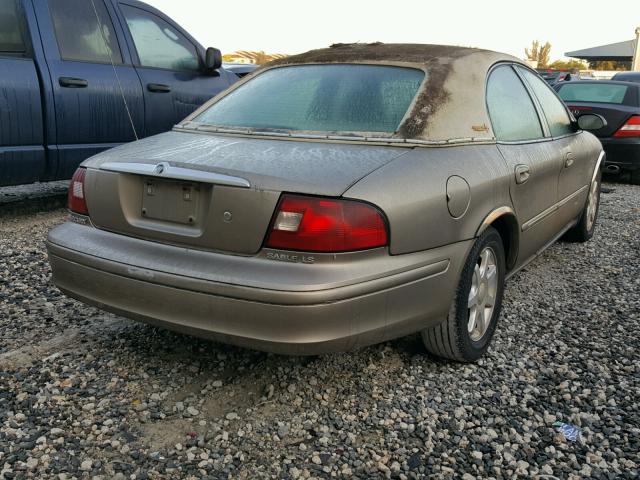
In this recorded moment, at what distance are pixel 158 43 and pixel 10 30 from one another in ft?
4.61

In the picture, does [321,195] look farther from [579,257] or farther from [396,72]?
[579,257]

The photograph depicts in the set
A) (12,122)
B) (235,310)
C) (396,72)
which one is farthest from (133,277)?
(12,122)

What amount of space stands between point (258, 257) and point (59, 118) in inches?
142

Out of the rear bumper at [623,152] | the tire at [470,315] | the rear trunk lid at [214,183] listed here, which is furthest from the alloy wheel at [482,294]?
the rear bumper at [623,152]

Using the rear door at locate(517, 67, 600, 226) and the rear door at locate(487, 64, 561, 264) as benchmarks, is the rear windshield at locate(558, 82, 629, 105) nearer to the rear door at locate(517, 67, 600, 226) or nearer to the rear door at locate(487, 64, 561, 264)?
the rear door at locate(517, 67, 600, 226)

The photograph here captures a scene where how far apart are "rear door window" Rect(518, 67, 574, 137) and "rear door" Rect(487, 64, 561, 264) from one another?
7.0 inches

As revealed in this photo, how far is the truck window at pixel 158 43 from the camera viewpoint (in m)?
5.87

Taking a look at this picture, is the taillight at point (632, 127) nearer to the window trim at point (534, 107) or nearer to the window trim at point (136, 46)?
the window trim at point (534, 107)

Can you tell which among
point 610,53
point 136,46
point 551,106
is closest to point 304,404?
point 551,106

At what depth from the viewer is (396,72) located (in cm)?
305

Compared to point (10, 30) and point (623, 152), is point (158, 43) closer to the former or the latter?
point (10, 30)

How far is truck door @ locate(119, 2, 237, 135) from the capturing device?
5.84 metres

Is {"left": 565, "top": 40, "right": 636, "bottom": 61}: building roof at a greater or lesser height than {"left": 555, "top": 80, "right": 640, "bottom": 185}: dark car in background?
greater

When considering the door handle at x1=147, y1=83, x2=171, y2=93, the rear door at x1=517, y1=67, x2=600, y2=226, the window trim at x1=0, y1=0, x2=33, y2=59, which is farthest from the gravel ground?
the door handle at x1=147, y1=83, x2=171, y2=93
